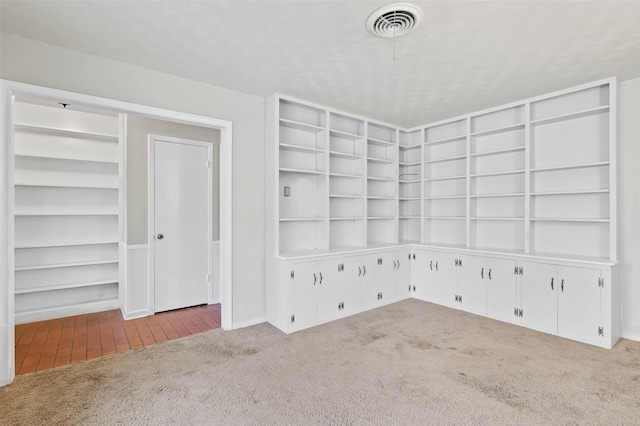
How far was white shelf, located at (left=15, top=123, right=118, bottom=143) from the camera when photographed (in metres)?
3.61

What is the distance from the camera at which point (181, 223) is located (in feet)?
13.8

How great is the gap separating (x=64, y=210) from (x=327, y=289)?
338cm

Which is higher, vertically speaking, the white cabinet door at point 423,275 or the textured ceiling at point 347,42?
the textured ceiling at point 347,42

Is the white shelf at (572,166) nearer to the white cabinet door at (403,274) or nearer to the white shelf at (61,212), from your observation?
the white cabinet door at (403,274)

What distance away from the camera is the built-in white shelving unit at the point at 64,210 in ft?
12.0

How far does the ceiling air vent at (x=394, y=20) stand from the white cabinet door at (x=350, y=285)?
2.46m

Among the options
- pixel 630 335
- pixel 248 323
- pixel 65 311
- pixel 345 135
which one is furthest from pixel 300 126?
pixel 630 335

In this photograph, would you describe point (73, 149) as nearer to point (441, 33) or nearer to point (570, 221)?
point (441, 33)

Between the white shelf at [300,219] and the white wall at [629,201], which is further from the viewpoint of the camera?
the white shelf at [300,219]

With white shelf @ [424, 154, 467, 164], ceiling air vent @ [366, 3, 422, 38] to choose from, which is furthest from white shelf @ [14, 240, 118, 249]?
white shelf @ [424, 154, 467, 164]

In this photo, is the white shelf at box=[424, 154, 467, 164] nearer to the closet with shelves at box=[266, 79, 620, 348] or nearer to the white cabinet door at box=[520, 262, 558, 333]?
the closet with shelves at box=[266, 79, 620, 348]

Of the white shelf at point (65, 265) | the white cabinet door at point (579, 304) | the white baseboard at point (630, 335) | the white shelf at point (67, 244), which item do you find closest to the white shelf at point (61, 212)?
the white shelf at point (67, 244)

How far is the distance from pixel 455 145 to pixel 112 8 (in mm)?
4255

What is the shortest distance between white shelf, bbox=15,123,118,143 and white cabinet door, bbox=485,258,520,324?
16.5ft
